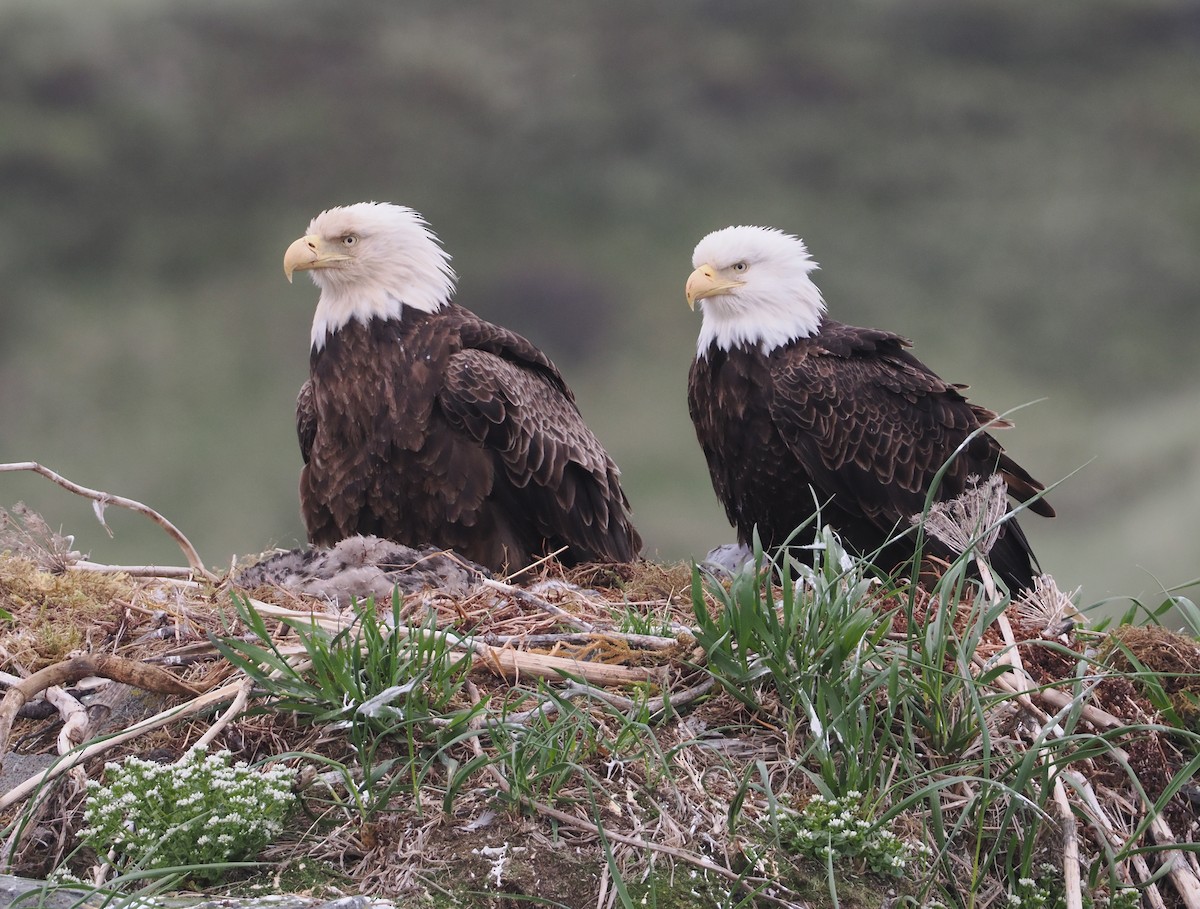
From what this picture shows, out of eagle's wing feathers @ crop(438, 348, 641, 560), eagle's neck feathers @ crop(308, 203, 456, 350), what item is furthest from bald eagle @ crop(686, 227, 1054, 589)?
eagle's neck feathers @ crop(308, 203, 456, 350)

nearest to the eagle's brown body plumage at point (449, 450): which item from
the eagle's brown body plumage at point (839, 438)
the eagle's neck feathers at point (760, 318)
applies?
the eagle's brown body plumage at point (839, 438)

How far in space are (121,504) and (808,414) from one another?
2514 millimetres

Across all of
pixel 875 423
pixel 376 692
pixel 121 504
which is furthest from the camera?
pixel 875 423

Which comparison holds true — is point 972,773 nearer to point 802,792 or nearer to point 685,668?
point 802,792

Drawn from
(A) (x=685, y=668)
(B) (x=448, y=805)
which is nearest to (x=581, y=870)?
(B) (x=448, y=805)

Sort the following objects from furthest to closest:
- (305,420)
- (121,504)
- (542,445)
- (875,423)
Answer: (305,420) → (875,423) → (542,445) → (121,504)

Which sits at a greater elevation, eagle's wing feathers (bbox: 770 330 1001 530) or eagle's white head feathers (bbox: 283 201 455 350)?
eagle's white head feathers (bbox: 283 201 455 350)

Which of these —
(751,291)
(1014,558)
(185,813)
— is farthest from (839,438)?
(185,813)

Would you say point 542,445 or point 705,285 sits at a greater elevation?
point 705,285

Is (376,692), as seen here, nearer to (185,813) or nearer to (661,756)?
(185,813)

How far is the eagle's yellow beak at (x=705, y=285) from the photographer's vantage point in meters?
5.13

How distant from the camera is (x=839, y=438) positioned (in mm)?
5023

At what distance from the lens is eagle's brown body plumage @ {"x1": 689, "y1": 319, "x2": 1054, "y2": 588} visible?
5035 millimetres

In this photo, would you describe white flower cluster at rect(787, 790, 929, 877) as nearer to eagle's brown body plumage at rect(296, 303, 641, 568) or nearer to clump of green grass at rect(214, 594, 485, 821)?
Result: clump of green grass at rect(214, 594, 485, 821)
